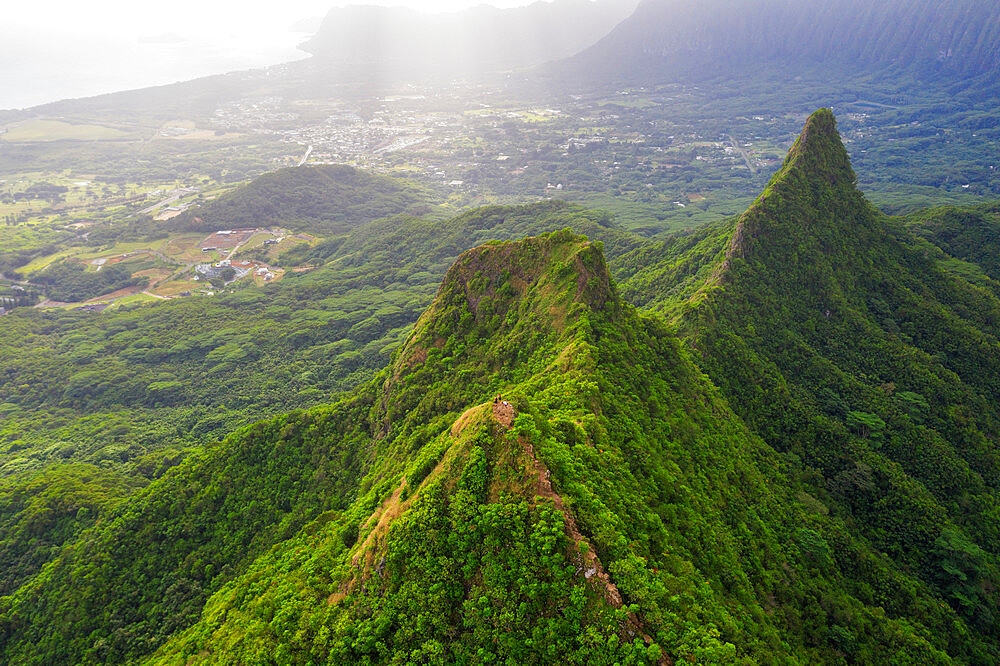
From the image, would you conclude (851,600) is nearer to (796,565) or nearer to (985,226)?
(796,565)

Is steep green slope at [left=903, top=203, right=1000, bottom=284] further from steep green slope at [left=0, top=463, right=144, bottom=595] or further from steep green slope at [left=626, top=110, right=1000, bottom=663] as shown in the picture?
steep green slope at [left=0, top=463, right=144, bottom=595]

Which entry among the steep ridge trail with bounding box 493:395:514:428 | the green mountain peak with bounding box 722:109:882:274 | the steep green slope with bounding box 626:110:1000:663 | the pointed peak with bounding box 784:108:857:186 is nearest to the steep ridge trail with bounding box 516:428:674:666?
the steep ridge trail with bounding box 493:395:514:428

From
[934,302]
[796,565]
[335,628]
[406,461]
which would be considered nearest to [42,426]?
[406,461]

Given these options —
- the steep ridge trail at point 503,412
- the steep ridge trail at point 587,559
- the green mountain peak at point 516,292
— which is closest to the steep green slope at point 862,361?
the green mountain peak at point 516,292

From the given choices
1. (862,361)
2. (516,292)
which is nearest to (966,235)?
(862,361)

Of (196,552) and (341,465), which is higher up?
(341,465)

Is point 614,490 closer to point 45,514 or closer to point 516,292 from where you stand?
point 516,292
